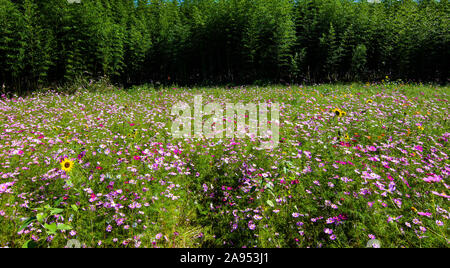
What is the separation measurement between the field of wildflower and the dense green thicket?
986 cm

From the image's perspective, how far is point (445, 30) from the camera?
1195 cm

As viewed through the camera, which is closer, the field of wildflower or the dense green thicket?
the field of wildflower

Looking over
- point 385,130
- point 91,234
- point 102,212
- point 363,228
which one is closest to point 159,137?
point 102,212

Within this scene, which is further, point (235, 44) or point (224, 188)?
point (235, 44)

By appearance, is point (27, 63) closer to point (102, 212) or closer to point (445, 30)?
point (102, 212)

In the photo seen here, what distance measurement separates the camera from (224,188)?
110 inches

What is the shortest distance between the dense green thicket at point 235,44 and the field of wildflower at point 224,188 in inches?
388

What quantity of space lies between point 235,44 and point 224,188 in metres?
14.9

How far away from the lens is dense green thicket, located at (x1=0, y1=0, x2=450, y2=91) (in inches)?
443

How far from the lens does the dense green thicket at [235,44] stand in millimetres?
11258

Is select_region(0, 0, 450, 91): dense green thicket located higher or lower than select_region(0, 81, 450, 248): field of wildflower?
higher

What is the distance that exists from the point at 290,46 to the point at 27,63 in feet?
48.2

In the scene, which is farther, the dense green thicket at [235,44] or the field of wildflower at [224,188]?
the dense green thicket at [235,44]

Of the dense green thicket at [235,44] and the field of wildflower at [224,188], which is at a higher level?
the dense green thicket at [235,44]
